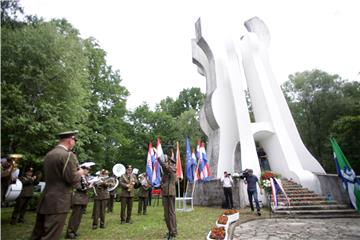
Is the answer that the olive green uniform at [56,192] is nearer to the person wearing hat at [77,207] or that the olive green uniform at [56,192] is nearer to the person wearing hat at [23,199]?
the person wearing hat at [77,207]

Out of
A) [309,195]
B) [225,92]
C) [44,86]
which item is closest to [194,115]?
[225,92]

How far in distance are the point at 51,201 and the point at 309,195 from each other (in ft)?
42.0

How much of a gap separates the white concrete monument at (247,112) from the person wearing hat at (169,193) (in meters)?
8.93

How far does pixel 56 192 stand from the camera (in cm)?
377

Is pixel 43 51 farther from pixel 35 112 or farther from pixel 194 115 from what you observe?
pixel 194 115

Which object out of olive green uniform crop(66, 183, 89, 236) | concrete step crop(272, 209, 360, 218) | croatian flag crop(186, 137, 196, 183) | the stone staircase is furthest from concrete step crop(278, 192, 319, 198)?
olive green uniform crop(66, 183, 89, 236)

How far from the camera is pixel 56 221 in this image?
3.64 meters

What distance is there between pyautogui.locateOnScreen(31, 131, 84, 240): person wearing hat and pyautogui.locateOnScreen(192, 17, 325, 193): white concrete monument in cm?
1246

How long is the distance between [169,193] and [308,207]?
318 inches

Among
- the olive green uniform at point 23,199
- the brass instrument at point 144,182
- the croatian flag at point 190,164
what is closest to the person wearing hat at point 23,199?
the olive green uniform at point 23,199

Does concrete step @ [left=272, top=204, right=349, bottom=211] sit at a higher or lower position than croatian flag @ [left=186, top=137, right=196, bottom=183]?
lower

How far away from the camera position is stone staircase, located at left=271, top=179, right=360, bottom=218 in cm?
1097

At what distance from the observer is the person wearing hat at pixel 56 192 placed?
11.9 feet

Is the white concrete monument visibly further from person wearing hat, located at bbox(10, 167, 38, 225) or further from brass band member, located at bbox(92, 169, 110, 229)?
person wearing hat, located at bbox(10, 167, 38, 225)
